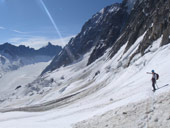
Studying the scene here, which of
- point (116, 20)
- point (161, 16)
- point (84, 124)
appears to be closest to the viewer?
point (84, 124)

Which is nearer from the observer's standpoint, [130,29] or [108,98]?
[108,98]

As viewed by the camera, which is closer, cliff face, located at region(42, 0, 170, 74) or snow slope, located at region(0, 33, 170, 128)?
snow slope, located at region(0, 33, 170, 128)

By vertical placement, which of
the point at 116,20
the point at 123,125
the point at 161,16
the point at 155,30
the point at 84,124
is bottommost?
the point at 123,125

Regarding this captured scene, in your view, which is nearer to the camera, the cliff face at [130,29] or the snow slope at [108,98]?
the snow slope at [108,98]

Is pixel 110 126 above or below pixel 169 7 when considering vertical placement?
below

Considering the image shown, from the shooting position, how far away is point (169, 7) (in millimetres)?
43625

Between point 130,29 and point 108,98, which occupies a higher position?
point 130,29

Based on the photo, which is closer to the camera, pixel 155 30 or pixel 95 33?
pixel 155 30

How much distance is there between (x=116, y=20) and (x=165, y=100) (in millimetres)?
133490

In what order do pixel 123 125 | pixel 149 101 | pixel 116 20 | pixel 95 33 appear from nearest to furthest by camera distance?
pixel 123 125
pixel 149 101
pixel 116 20
pixel 95 33

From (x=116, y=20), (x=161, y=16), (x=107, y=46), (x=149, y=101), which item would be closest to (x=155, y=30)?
(x=161, y=16)

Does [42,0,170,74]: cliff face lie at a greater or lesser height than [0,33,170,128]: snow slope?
greater

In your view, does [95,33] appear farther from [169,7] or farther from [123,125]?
[123,125]

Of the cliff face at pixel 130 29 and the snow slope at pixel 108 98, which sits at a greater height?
the cliff face at pixel 130 29
